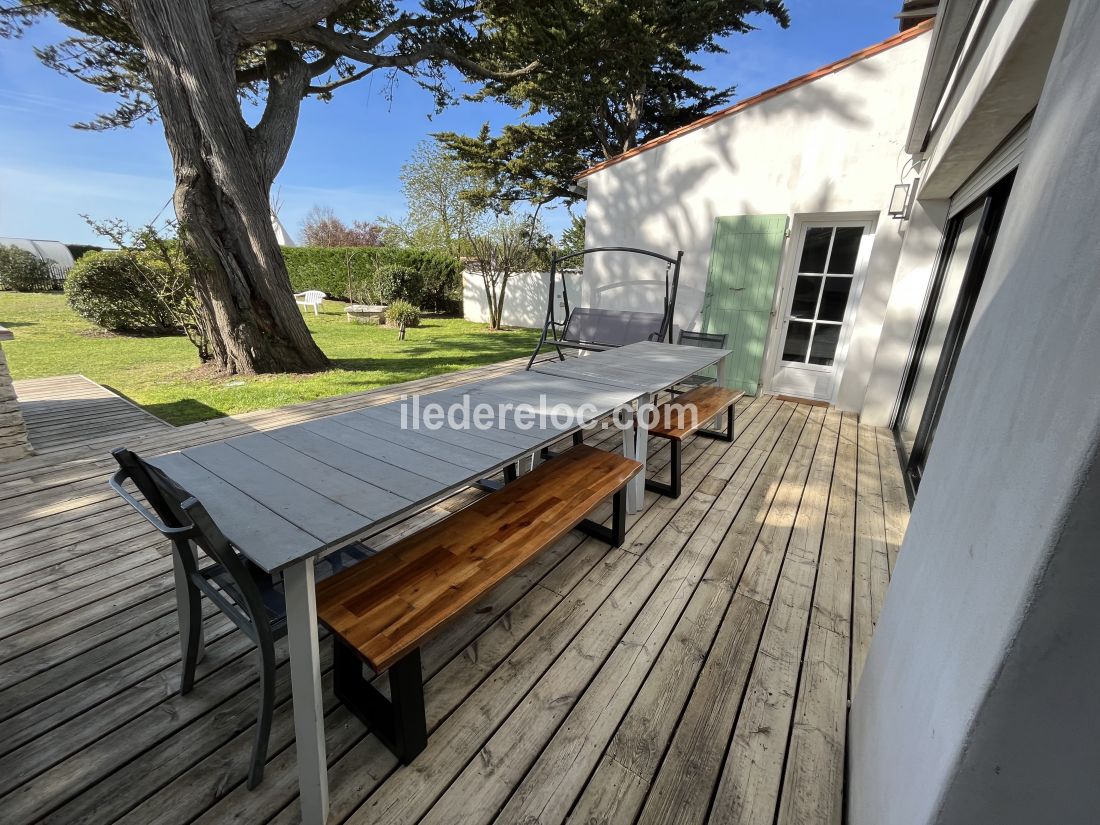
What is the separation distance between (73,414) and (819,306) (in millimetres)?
7024

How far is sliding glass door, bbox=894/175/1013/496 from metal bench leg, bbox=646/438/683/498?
1490 mm

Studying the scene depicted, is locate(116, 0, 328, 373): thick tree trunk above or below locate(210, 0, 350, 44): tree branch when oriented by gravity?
below

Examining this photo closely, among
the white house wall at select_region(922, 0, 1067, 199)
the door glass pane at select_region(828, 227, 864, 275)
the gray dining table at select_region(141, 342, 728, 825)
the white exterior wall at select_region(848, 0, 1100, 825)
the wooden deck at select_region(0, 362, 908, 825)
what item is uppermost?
the white house wall at select_region(922, 0, 1067, 199)

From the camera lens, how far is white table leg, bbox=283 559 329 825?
0.98m

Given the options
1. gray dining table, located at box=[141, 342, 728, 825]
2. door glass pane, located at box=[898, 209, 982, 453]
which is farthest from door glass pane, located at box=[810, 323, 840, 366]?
gray dining table, located at box=[141, 342, 728, 825]

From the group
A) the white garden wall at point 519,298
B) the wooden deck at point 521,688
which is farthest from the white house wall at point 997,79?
the white garden wall at point 519,298

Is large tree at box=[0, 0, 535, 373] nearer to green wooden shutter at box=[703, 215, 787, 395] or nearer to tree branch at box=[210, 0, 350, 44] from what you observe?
tree branch at box=[210, 0, 350, 44]

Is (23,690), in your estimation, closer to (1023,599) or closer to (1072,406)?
(1023,599)

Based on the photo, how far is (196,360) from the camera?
230 inches

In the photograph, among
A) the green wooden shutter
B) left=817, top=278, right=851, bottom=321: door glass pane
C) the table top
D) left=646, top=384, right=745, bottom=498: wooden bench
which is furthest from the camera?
the green wooden shutter

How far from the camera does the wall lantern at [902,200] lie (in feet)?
12.1

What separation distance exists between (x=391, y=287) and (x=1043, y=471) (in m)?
11.8

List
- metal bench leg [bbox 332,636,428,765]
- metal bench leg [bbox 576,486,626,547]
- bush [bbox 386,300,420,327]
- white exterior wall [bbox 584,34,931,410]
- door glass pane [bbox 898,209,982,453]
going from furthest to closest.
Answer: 1. bush [bbox 386,300,420,327]
2. white exterior wall [bbox 584,34,931,410]
3. door glass pane [bbox 898,209,982,453]
4. metal bench leg [bbox 576,486,626,547]
5. metal bench leg [bbox 332,636,428,765]

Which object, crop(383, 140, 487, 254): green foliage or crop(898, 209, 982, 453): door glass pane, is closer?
crop(898, 209, 982, 453): door glass pane
